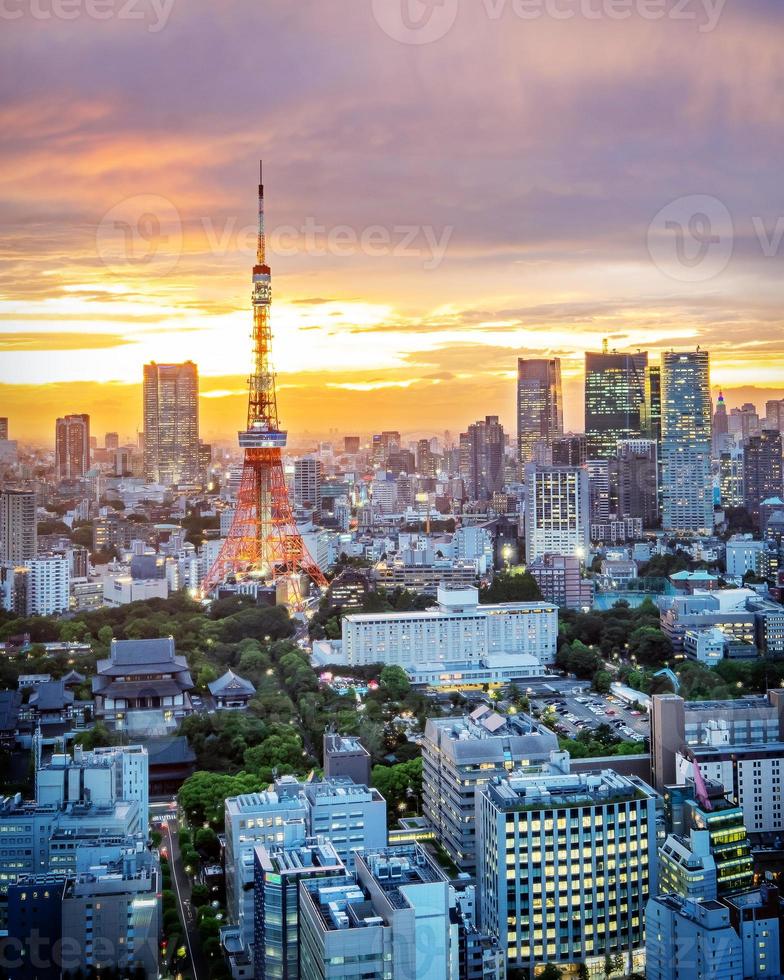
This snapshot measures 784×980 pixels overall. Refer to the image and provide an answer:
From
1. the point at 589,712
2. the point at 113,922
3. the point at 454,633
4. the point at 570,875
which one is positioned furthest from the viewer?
the point at 454,633

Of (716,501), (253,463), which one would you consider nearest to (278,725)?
(253,463)

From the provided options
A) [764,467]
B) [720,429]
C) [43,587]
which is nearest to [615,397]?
[720,429]

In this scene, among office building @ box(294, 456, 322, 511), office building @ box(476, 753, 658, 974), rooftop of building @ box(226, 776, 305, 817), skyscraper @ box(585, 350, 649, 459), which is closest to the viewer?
office building @ box(476, 753, 658, 974)

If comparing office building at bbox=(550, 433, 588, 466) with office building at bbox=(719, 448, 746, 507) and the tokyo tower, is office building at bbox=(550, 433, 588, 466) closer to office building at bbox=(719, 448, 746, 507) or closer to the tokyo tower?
office building at bbox=(719, 448, 746, 507)

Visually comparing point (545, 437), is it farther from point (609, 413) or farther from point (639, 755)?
point (639, 755)

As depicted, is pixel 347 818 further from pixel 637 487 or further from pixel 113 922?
pixel 637 487

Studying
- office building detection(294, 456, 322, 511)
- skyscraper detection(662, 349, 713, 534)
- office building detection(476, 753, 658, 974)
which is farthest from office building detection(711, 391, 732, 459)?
office building detection(476, 753, 658, 974)
